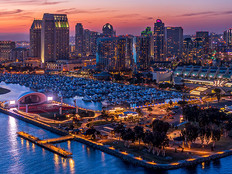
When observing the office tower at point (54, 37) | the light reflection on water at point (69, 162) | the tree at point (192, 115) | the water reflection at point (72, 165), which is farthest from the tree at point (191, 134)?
the office tower at point (54, 37)

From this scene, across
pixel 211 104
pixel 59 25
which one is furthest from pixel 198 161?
pixel 59 25

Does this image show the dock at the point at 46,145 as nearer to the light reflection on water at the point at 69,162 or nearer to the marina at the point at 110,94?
the light reflection on water at the point at 69,162

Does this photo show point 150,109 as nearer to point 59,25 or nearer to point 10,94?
point 10,94

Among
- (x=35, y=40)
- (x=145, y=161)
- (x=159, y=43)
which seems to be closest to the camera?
(x=145, y=161)

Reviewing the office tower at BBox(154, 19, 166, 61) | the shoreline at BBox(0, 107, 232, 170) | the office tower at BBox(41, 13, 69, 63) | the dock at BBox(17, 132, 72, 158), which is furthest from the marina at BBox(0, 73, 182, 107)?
the office tower at BBox(154, 19, 166, 61)

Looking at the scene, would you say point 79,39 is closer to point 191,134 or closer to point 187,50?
point 187,50

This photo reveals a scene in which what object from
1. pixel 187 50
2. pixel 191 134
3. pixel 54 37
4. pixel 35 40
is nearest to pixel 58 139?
pixel 191 134
